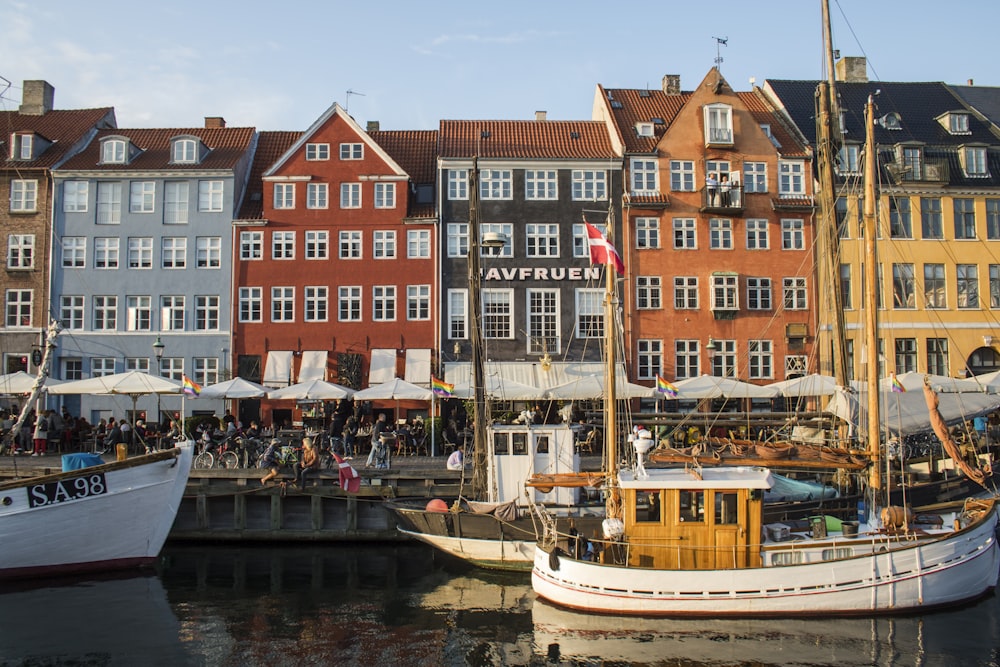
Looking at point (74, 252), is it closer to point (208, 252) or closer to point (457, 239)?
point (208, 252)

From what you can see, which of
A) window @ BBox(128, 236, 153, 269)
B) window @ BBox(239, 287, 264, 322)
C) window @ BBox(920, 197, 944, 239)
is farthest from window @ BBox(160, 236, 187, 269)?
window @ BBox(920, 197, 944, 239)

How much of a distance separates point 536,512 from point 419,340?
18285 mm

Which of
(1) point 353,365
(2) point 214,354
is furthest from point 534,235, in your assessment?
(2) point 214,354

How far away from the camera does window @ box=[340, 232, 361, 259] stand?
38719 millimetres

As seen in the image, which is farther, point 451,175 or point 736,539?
point 451,175

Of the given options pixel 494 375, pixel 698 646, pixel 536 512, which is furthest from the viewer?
pixel 494 375

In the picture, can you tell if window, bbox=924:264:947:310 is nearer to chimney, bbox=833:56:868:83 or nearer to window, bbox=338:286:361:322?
chimney, bbox=833:56:868:83

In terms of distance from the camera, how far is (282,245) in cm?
3878

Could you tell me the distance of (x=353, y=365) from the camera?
123ft

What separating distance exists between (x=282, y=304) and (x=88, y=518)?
1759 cm

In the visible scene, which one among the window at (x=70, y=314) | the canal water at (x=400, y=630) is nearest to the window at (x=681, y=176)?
the canal water at (x=400, y=630)

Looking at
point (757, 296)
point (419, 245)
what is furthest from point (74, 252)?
point (757, 296)

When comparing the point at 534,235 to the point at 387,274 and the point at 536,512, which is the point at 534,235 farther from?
the point at 536,512

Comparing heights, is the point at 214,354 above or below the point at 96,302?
below
